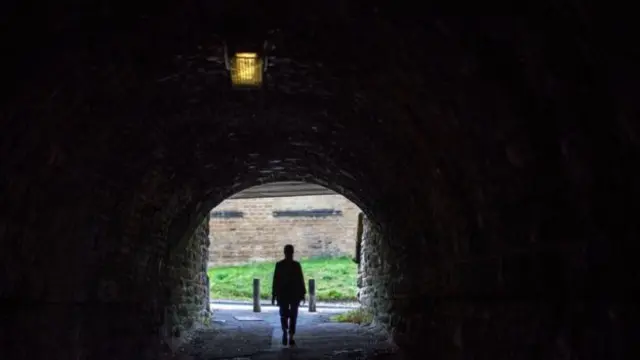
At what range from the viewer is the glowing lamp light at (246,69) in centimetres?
505

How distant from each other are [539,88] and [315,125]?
3.57 m

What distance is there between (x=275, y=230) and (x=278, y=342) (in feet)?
50.2

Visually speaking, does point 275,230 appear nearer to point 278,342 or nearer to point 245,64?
point 278,342

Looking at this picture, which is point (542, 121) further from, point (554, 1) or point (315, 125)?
point (315, 125)

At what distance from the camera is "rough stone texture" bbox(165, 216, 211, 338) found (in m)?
10.2

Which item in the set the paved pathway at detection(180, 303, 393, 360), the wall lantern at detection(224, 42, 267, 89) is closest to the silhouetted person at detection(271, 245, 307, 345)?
the paved pathway at detection(180, 303, 393, 360)

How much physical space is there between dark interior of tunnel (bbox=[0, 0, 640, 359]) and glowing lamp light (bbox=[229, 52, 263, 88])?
0.12 m

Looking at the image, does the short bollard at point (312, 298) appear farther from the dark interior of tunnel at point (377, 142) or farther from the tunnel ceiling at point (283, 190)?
the dark interior of tunnel at point (377, 142)

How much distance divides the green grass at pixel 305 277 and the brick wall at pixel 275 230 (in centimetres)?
35

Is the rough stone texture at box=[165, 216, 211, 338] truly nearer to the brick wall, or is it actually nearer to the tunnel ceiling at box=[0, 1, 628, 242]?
the tunnel ceiling at box=[0, 1, 628, 242]

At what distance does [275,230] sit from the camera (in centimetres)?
2611

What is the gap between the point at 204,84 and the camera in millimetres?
5773

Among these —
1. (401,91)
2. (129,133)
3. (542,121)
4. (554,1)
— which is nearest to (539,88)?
(542,121)

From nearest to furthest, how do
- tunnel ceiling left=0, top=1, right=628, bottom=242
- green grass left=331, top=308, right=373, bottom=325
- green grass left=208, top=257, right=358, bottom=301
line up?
tunnel ceiling left=0, top=1, right=628, bottom=242 → green grass left=331, top=308, right=373, bottom=325 → green grass left=208, top=257, right=358, bottom=301
